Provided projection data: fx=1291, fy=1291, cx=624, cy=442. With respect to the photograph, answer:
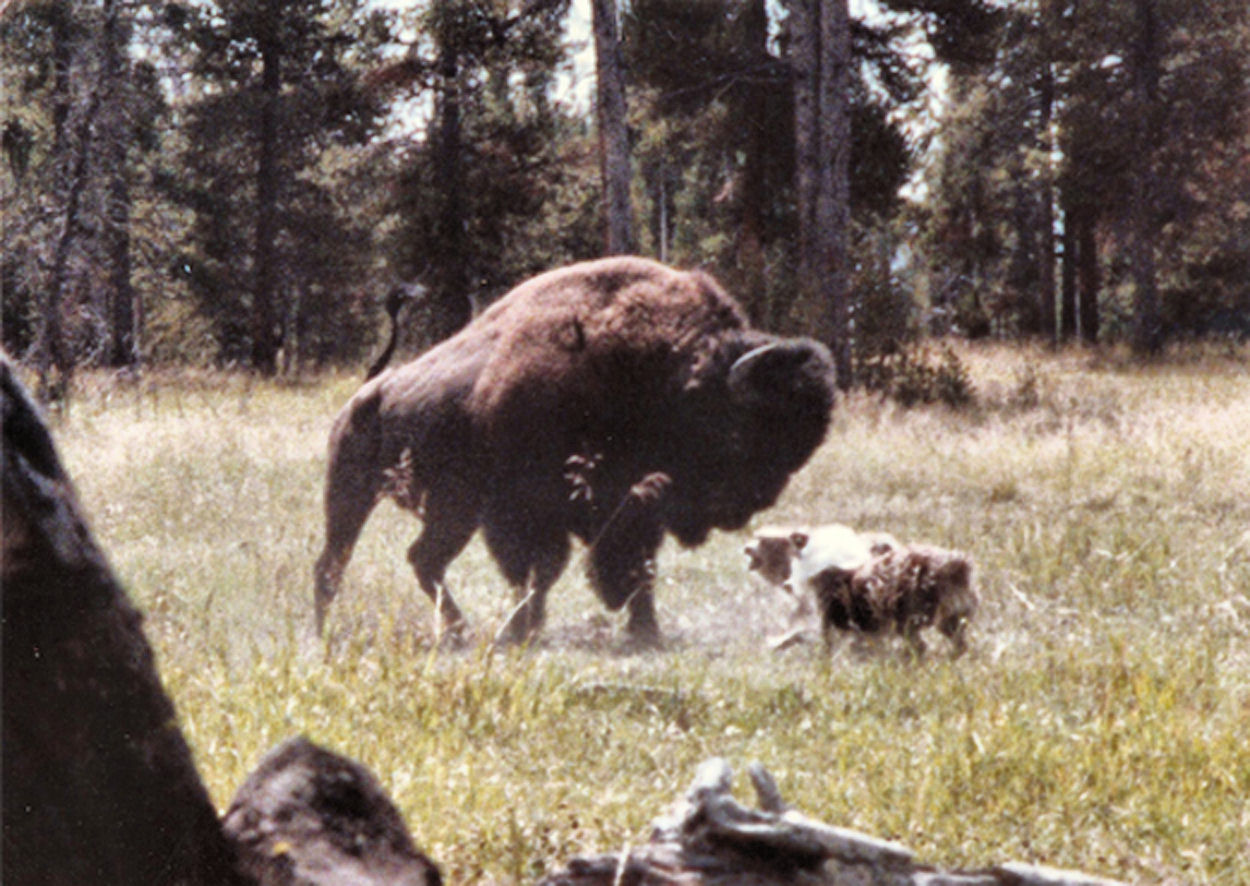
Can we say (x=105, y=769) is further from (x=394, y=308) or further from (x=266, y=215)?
(x=266, y=215)

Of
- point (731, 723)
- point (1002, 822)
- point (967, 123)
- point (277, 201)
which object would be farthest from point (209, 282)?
point (967, 123)

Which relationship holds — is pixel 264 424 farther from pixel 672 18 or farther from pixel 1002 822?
pixel 672 18

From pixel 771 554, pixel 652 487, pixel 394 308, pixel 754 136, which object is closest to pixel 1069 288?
pixel 754 136

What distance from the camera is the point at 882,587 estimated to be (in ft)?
14.4

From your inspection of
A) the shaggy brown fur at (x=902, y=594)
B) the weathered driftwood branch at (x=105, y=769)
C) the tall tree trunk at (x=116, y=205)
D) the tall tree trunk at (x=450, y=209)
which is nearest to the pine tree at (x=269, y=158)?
the tall tree trunk at (x=450, y=209)

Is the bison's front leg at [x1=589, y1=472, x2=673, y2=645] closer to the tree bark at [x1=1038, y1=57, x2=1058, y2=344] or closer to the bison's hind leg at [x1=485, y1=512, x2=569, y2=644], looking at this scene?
the bison's hind leg at [x1=485, y1=512, x2=569, y2=644]

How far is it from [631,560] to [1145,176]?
17.4 metres

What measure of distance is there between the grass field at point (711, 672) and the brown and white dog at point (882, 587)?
0.12m

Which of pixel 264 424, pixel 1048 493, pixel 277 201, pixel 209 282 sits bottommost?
pixel 1048 493

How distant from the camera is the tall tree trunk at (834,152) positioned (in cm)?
1064

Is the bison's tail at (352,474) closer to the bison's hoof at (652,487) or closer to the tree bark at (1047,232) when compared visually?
the bison's hoof at (652,487)

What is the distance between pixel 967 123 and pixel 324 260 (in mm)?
15715

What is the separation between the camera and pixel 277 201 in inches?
412

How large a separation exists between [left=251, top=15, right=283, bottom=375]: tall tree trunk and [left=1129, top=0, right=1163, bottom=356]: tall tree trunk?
1272 centimetres
